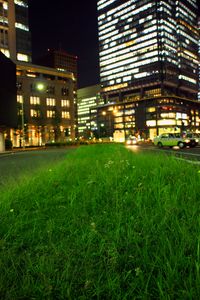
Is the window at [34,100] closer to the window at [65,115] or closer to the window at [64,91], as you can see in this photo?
the window at [65,115]

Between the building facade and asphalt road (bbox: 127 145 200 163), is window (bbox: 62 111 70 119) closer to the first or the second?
the building facade

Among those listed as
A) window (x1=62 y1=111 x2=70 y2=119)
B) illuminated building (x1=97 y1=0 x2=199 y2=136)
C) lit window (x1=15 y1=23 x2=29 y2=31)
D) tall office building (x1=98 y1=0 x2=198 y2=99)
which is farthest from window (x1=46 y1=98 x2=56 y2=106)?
tall office building (x1=98 y1=0 x2=198 y2=99)

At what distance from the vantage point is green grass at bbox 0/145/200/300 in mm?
1952

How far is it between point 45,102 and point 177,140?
75.3 metres

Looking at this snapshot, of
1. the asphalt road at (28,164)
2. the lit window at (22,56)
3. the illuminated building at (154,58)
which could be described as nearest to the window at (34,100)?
the lit window at (22,56)

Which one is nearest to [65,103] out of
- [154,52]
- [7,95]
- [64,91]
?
[64,91]

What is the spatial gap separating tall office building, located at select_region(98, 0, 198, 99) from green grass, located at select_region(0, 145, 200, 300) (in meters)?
167

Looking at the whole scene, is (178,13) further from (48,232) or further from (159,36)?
(48,232)

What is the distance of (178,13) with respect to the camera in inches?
7515

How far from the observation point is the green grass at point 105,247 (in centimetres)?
195

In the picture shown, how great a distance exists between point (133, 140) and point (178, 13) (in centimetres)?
15994

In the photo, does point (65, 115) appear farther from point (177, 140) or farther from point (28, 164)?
point (28, 164)

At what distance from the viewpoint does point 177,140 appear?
36781 mm

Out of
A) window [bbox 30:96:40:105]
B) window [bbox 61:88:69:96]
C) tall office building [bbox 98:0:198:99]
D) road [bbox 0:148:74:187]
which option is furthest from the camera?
tall office building [bbox 98:0:198:99]
